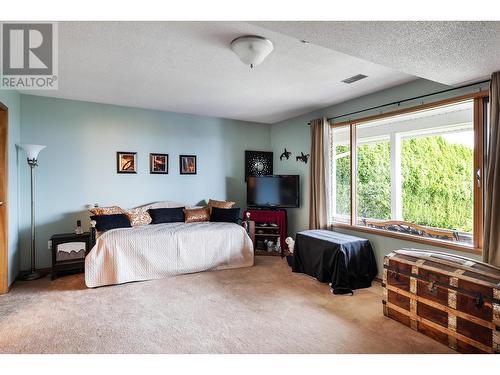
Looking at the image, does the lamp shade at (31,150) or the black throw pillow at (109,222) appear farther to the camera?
the black throw pillow at (109,222)

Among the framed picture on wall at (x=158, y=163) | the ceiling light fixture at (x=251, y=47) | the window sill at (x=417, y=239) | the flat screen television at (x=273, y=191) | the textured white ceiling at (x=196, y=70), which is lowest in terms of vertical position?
the window sill at (x=417, y=239)

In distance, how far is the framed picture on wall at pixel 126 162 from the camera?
4.39 metres

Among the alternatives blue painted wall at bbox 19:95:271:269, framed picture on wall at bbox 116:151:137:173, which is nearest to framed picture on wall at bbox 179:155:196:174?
blue painted wall at bbox 19:95:271:269

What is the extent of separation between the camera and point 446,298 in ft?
6.89

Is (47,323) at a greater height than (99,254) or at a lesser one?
lesser

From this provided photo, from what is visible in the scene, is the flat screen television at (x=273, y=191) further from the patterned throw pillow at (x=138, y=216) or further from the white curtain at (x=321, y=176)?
the patterned throw pillow at (x=138, y=216)

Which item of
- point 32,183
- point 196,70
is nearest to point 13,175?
point 32,183

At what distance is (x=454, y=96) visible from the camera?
286 centimetres

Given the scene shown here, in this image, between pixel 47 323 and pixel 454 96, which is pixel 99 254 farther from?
pixel 454 96

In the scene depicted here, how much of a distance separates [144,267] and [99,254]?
1.78 feet

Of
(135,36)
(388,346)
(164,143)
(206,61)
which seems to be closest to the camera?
(388,346)

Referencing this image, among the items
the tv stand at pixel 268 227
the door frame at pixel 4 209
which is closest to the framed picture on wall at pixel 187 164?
the tv stand at pixel 268 227

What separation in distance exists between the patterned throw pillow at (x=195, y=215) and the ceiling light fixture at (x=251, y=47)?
9.07ft
